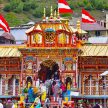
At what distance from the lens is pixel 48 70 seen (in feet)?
169

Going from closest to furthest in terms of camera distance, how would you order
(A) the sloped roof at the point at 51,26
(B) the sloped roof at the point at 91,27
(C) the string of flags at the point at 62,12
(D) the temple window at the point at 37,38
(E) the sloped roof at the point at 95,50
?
(A) the sloped roof at the point at 51,26 < (D) the temple window at the point at 37,38 < (E) the sloped roof at the point at 95,50 < (C) the string of flags at the point at 62,12 < (B) the sloped roof at the point at 91,27

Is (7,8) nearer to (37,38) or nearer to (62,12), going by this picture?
(62,12)

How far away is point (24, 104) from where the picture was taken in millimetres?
47062

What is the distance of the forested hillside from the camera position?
125438 millimetres

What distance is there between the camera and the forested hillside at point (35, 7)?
125m

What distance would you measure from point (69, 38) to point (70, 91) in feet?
11.0

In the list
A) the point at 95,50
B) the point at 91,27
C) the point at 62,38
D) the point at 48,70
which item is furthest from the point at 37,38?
the point at 91,27

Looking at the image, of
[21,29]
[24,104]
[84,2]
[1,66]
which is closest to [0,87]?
[1,66]

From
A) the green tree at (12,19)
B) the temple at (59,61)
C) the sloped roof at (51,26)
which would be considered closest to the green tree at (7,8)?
the green tree at (12,19)

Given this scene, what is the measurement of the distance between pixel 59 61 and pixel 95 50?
2.90 m

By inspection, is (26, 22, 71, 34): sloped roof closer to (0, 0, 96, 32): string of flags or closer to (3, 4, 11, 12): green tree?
(0, 0, 96, 32): string of flags

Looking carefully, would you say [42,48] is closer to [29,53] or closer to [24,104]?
[29,53]

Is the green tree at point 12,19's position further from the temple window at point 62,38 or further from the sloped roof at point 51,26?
the temple window at point 62,38

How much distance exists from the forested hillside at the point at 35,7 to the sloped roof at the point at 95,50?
227 feet
